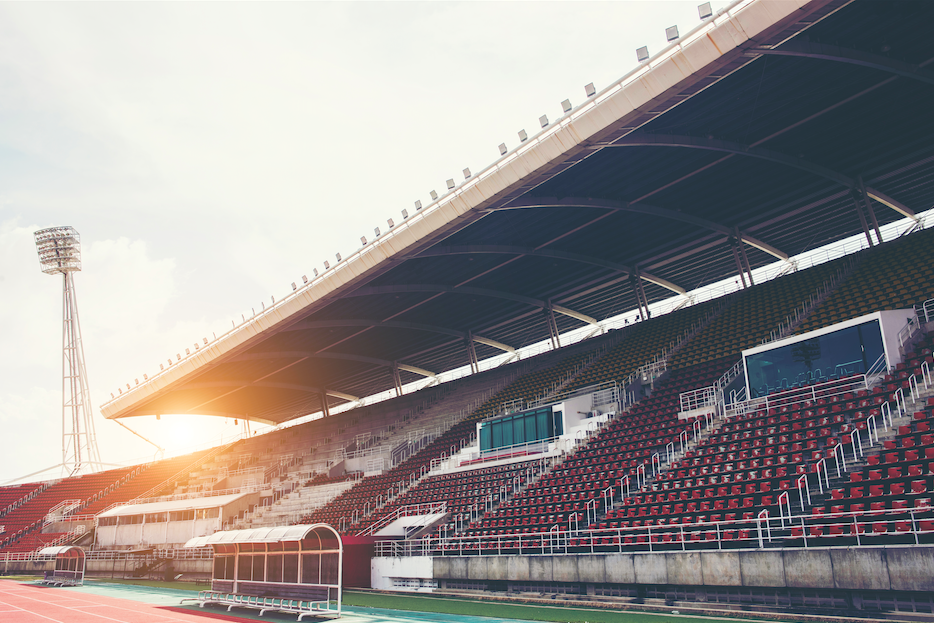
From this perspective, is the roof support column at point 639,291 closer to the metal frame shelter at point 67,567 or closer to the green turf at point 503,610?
the green turf at point 503,610

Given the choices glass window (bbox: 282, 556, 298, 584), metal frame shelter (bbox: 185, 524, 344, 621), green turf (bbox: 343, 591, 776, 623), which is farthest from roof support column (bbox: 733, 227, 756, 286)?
glass window (bbox: 282, 556, 298, 584)

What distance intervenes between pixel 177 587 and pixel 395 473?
458 inches

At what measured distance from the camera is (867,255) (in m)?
29.8

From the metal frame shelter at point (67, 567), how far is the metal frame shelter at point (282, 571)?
13553 mm

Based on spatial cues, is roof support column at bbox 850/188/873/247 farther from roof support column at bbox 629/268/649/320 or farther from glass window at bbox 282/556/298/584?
glass window at bbox 282/556/298/584

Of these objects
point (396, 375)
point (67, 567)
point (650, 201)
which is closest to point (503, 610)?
point (650, 201)

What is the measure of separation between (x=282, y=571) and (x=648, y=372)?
18.0 meters

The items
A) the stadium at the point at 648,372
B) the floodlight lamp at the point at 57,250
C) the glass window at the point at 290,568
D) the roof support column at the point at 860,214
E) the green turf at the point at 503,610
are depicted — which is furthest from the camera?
the floodlight lamp at the point at 57,250

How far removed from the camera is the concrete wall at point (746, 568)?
1290cm

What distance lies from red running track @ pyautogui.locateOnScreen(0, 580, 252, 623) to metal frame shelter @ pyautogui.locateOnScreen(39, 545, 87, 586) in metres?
5.87

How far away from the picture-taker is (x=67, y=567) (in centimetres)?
3300

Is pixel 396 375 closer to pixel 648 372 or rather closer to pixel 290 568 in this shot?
pixel 648 372

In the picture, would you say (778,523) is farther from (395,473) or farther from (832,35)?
A: (395,473)

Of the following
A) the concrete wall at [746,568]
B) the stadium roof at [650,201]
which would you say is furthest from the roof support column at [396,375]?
the concrete wall at [746,568]
